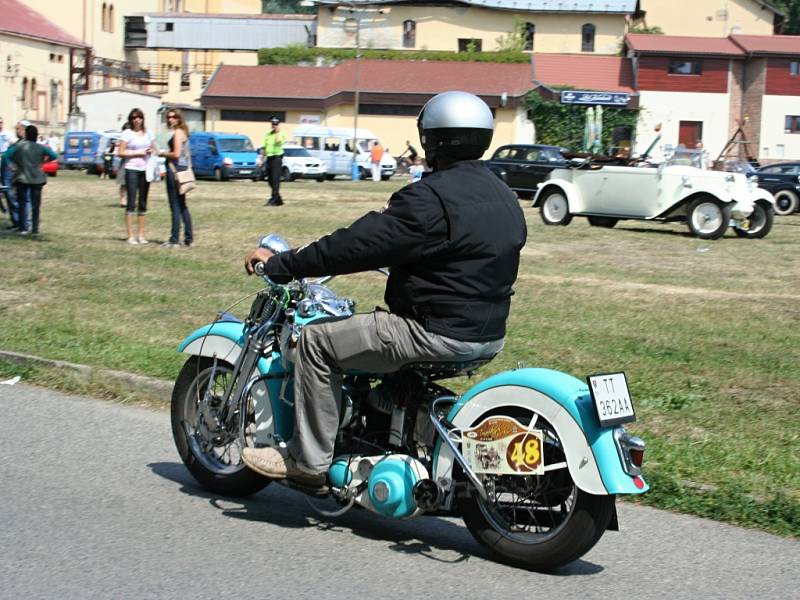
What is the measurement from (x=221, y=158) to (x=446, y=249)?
4164 cm

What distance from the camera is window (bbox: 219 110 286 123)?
228ft

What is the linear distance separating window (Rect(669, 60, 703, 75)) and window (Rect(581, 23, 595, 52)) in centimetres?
1075

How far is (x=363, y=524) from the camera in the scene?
19.0 feet

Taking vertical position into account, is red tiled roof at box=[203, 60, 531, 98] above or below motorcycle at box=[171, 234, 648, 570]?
above

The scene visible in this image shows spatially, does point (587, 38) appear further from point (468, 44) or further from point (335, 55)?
point (335, 55)

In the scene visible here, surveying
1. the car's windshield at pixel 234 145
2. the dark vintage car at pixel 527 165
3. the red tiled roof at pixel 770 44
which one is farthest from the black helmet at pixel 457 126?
the red tiled roof at pixel 770 44

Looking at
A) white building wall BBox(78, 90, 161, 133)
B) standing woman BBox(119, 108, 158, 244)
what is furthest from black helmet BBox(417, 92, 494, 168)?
white building wall BBox(78, 90, 161, 133)

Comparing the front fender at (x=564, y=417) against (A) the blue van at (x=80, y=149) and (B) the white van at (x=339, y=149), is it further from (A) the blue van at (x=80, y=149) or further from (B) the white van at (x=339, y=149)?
(A) the blue van at (x=80, y=149)

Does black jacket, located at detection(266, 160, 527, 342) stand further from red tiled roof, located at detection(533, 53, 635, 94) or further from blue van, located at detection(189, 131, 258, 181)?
red tiled roof, located at detection(533, 53, 635, 94)

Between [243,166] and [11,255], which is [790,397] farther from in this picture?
[243,166]

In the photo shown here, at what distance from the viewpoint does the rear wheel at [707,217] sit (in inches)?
879

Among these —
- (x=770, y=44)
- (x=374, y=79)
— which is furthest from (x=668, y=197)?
(x=770, y=44)

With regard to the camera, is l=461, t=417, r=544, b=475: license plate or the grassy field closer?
l=461, t=417, r=544, b=475: license plate

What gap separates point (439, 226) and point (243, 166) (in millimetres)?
41868
